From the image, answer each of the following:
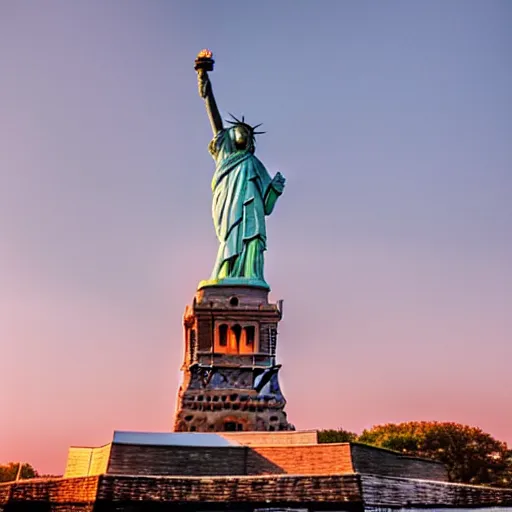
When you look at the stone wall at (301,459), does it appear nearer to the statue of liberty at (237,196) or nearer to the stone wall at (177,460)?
the stone wall at (177,460)

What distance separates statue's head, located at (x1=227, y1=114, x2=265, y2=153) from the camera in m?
34.3

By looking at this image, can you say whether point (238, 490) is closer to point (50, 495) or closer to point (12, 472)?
point (50, 495)

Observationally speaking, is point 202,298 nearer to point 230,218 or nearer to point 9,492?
point 230,218

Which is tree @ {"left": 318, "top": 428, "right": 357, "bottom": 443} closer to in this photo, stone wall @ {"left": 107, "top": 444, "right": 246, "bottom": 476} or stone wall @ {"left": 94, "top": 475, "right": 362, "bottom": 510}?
stone wall @ {"left": 107, "top": 444, "right": 246, "bottom": 476}

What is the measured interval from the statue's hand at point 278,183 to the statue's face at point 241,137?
2390 mm

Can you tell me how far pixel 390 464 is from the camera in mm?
19688

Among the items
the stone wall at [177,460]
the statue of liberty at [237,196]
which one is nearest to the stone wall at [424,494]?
the stone wall at [177,460]

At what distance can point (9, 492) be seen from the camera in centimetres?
1144

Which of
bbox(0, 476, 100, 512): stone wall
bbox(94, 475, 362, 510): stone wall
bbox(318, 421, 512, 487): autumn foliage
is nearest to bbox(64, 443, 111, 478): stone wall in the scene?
bbox(0, 476, 100, 512): stone wall

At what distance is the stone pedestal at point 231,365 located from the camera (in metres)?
27.8

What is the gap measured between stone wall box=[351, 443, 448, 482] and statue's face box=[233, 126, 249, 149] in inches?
751

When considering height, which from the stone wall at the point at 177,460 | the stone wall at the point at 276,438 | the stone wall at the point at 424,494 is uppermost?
the stone wall at the point at 276,438

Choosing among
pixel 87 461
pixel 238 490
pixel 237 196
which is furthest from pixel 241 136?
pixel 238 490

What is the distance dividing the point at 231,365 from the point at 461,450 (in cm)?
2264
